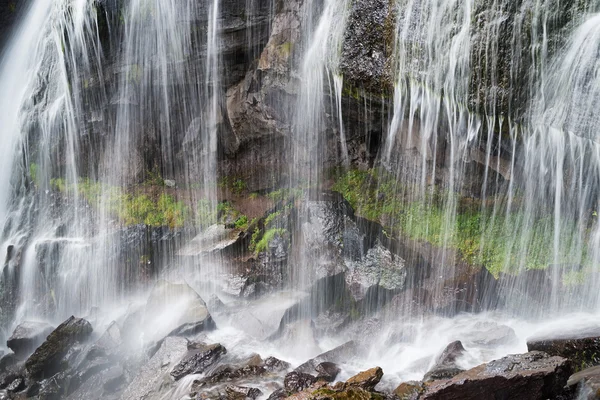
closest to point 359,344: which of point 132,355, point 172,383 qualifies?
point 172,383

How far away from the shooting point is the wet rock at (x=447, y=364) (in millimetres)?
7871

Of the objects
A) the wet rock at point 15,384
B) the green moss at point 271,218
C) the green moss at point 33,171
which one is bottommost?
the wet rock at point 15,384

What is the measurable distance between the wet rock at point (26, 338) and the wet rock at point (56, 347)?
3.70 feet

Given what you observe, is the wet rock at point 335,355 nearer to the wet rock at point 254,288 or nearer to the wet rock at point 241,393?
the wet rock at point 241,393

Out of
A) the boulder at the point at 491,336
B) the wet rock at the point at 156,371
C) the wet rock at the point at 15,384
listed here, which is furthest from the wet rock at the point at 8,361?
the boulder at the point at 491,336

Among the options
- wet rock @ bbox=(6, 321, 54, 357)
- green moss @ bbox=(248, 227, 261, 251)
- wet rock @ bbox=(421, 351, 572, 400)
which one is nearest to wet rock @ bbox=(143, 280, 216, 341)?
green moss @ bbox=(248, 227, 261, 251)

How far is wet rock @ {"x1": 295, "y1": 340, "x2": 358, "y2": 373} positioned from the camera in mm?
8977

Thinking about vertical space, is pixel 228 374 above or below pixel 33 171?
below

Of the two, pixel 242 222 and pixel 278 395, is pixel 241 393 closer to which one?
pixel 278 395

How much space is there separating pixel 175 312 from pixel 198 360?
2.08 m

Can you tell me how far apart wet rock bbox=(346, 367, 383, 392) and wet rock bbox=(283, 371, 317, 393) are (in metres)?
0.70

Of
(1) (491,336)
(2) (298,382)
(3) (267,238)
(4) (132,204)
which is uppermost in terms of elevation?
(4) (132,204)

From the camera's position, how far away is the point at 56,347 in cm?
1065

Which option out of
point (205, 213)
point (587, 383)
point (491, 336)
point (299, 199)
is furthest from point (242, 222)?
point (587, 383)
